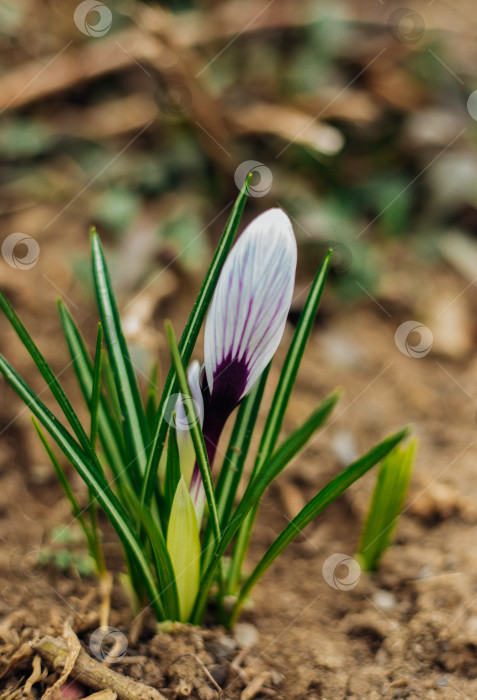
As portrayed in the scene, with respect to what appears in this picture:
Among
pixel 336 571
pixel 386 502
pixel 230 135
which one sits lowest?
pixel 336 571

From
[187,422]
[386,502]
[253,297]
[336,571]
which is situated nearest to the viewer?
[253,297]

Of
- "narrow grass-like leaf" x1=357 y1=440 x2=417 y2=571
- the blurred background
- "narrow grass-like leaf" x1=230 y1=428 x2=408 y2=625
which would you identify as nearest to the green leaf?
"narrow grass-like leaf" x1=230 y1=428 x2=408 y2=625

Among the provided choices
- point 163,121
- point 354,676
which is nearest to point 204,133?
point 163,121

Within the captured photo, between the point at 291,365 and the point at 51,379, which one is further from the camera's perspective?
the point at 291,365

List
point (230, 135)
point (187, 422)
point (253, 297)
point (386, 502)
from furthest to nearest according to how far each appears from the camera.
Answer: point (230, 135), point (386, 502), point (187, 422), point (253, 297)

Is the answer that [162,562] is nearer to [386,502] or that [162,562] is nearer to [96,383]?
[96,383]

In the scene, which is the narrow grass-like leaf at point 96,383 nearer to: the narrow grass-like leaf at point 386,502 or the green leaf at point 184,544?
the green leaf at point 184,544

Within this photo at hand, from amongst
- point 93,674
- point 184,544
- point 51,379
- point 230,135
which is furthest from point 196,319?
point 230,135

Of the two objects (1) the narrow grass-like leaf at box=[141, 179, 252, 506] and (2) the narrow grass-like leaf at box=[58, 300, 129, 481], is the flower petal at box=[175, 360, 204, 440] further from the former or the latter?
(2) the narrow grass-like leaf at box=[58, 300, 129, 481]
